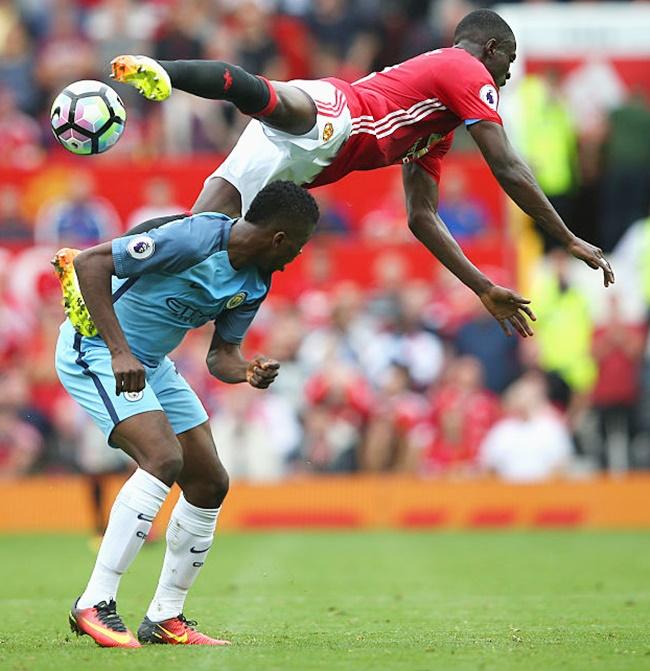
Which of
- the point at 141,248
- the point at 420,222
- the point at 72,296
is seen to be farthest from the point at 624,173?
the point at 141,248

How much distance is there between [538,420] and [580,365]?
4.02ft

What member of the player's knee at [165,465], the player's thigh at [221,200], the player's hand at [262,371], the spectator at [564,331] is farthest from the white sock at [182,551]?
the spectator at [564,331]

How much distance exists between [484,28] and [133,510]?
3458 mm

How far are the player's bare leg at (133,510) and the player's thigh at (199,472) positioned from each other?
394 millimetres

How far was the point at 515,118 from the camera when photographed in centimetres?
1978

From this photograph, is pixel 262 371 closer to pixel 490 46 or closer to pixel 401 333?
pixel 490 46

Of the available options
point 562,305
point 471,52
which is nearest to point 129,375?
point 471,52

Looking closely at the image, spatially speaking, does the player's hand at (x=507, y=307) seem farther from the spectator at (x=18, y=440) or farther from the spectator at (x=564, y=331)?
the spectator at (x=18, y=440)

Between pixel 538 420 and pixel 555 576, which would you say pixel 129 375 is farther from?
pixel 538 420

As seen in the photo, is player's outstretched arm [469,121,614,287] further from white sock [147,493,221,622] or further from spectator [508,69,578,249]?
spectator [508,69,578,249]

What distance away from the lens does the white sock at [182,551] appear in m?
8.19

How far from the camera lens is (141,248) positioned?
759 cm

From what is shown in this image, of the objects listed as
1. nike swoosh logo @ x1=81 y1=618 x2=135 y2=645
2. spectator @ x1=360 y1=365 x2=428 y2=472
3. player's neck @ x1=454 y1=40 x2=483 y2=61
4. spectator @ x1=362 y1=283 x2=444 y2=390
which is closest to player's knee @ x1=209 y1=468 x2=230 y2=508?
nike swoosh logo @ x1=81 y1=618 x2=135 y2=645

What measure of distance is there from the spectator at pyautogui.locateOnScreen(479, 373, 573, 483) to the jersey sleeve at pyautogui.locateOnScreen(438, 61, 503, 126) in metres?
8.90
